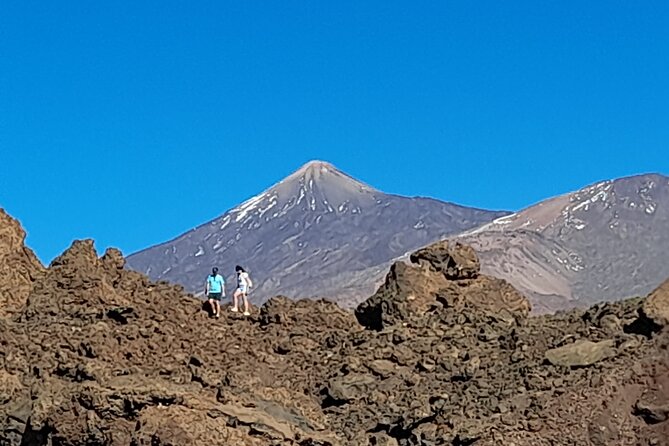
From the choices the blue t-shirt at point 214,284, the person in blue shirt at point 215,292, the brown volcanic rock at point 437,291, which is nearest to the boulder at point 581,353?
the brown volcanic rock at point 437,291

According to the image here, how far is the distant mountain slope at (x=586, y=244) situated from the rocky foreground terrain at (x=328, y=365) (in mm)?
89602

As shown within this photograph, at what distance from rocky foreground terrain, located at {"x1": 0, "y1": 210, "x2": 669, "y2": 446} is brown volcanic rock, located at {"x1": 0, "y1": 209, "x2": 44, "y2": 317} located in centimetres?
3

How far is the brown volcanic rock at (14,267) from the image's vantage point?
67.5 ft

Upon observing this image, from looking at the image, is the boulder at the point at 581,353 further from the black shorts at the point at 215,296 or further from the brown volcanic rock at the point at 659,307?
the black shorts at the point at 215,296

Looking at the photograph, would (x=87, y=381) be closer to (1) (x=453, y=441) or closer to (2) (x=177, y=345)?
(2) (x=177, y=345)

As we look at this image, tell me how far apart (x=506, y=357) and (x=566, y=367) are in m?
1.02

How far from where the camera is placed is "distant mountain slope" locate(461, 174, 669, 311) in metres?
138

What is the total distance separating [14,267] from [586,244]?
482ft

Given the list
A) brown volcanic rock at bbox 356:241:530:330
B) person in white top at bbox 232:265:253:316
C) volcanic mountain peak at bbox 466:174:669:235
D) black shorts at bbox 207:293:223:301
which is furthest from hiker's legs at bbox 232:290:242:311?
volcanic mountain peak at bbox 466:174:669:235

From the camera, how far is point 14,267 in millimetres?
20859

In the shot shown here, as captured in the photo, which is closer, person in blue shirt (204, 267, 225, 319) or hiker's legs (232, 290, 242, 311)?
person in blue shirt (204, 267, 225, 319)

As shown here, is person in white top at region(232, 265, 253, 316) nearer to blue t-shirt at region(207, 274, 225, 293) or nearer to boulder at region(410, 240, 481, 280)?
blue t-shirt at region(207, 274, 225, 293)

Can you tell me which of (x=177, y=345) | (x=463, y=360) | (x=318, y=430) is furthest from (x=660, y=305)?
(x=177, y=345)

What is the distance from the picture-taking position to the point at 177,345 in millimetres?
18156
